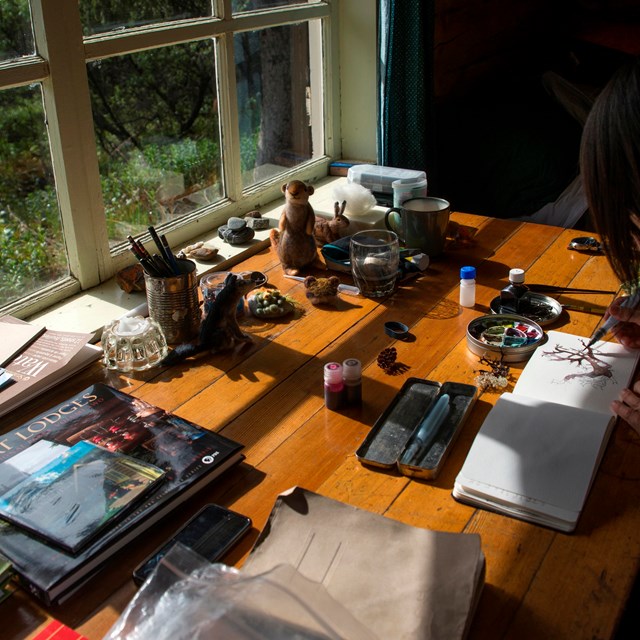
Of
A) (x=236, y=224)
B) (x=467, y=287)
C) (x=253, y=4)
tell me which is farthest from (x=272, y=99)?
(x=467, y=287)

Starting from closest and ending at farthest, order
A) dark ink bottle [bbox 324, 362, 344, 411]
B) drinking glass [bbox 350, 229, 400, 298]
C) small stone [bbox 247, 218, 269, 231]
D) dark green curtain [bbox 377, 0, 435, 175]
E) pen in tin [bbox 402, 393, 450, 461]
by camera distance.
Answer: pen in tin [bbox 402, 393, 450, 461]
dark ink bottle [bbox 324, 362, 344, 411]
drinking glass [bbox 350, 229, 400, 298]
small stone [bbox 247, 218, 269, 231]
dark green curtain [bbox 377, 0, 435, 175]

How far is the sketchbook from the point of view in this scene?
1.02 metres

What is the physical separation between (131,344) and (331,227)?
67 centimetres

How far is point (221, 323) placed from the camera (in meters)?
1.42

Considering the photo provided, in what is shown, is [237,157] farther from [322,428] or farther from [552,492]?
[552,492]

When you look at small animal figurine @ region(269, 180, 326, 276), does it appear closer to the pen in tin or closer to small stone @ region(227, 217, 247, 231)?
small stone @ region(227, 217, 247, 231)

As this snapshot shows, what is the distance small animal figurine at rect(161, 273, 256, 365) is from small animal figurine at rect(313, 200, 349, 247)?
0.46 m

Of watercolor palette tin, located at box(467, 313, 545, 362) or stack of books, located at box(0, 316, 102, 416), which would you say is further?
watercolor palette tin, located at box(467, 313, 545, 362)

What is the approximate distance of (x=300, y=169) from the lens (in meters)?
2.34

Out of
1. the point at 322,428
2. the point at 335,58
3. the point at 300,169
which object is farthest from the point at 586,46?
the point at 322,428

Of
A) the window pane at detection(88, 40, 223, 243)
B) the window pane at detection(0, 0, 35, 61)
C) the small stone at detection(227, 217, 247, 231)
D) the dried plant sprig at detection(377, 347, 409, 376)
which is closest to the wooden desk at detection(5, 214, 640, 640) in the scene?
the dried plant sprig at detection(377, 347, 409, 376)

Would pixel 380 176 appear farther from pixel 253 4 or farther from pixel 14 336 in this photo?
pixel 14 336

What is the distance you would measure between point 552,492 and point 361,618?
0.34 meters

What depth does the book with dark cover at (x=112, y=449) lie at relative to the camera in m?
0.91
